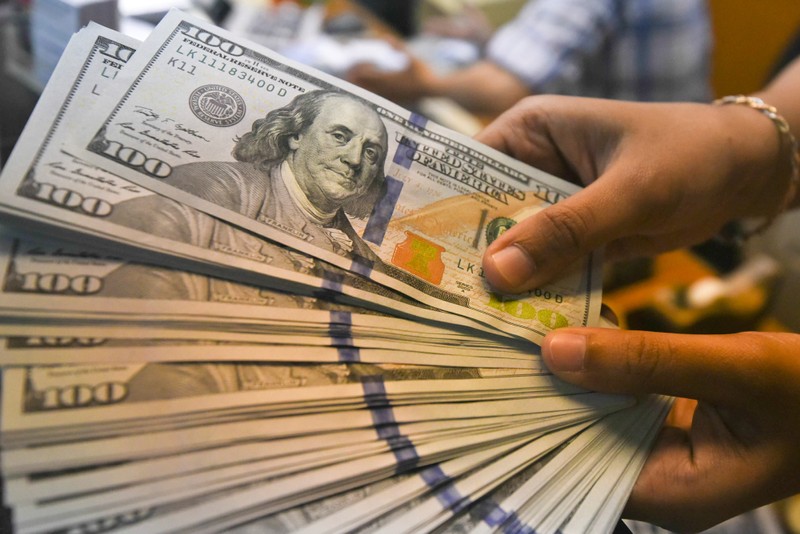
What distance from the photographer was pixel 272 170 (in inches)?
22.7

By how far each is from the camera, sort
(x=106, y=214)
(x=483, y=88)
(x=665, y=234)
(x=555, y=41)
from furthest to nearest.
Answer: (x=483, y=88) → (x=555, y=41) → (x=665, y=234) → (x=106, y=214)

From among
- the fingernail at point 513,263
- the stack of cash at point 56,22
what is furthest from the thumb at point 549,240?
the stack of cash at point 56,22

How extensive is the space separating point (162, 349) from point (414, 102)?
1.06 metres

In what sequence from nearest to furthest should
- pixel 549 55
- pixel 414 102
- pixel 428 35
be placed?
1. pixel 549 55
2. pixel 414 102
3. pixel 428 35

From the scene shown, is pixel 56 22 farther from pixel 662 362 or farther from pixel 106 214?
pixel 662 362

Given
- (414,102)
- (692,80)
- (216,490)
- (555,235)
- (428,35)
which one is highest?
(428,35)

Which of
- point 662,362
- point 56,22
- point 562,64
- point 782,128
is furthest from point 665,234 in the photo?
point 56,22

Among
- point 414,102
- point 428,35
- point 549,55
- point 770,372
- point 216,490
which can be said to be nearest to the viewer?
point 216,490

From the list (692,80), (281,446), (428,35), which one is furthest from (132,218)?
(428,35)

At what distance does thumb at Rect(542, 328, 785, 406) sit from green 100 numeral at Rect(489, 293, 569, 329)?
0.17 ft

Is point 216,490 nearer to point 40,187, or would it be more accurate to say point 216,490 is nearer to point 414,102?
point 40,187

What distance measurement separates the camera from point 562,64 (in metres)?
1.24

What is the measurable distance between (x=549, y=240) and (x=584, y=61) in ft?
2.85

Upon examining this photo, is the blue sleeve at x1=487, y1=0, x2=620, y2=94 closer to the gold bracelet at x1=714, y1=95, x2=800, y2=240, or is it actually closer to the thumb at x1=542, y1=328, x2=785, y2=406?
the gold bracelet at x1=714, y1=95, x2=800, y2=240
